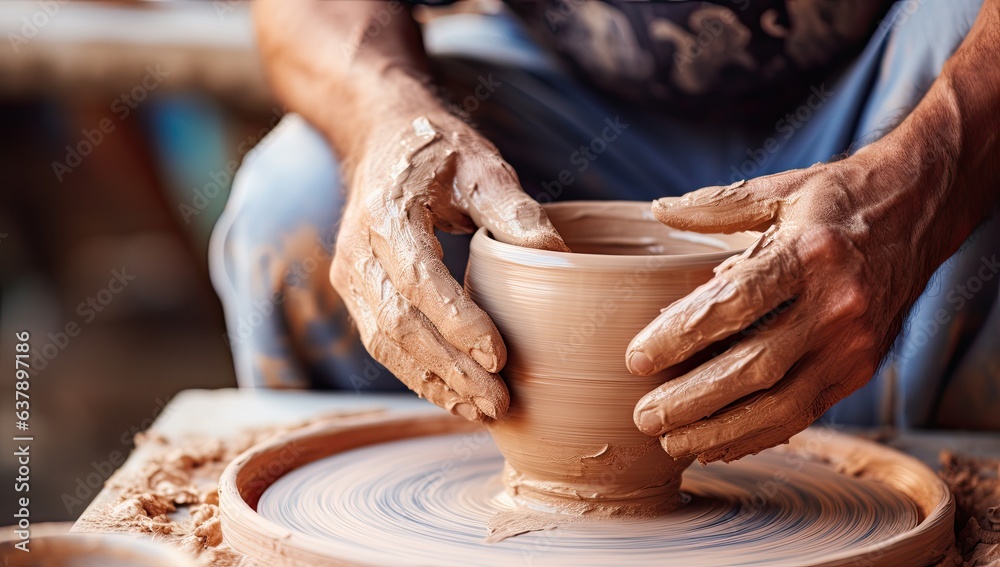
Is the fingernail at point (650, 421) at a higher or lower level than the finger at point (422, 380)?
lower

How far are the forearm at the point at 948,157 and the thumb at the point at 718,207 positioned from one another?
0.18m

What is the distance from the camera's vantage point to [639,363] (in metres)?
1.23

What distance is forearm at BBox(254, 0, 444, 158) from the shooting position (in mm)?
2004

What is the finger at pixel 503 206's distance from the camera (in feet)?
4.48

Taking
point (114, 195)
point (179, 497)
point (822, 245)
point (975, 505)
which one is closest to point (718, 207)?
point (822, 245)

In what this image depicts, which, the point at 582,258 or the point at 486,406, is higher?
the point at 582,258

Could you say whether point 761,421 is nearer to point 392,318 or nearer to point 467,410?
point 467,410

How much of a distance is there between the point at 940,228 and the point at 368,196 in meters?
0.89

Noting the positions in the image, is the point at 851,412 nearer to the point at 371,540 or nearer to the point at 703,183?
the point at 703,183

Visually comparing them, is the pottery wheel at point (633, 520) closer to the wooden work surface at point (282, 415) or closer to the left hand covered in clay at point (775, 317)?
the left hand covered in clay at point (775, 317)

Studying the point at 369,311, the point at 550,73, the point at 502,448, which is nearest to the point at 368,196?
the point at 369,311

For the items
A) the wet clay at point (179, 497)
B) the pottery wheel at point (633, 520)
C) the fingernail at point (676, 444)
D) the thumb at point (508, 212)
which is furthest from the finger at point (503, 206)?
the wet clay at point (179, 497)

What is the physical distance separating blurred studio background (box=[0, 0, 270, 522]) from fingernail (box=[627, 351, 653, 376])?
126 inches

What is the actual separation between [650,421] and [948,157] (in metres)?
0.74
